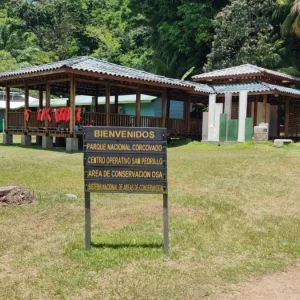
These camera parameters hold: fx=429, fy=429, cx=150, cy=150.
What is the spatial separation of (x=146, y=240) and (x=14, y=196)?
258 centimetres

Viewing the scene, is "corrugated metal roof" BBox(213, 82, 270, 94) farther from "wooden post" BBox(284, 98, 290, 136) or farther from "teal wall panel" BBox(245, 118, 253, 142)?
"wooden post" BBox(284, 98, 290, 136)

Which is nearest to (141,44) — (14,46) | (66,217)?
(14,46)

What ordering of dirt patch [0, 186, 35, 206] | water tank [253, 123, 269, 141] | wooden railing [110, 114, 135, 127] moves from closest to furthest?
dirt patch [0, 186, 35, 206] → water tank [253, 123, 269, 141] → wooden railing [110, 114, 135, 127]

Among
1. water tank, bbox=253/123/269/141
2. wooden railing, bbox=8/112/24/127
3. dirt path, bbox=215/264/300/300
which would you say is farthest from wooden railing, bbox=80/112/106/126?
dirt path, bbox=215/264/300/300

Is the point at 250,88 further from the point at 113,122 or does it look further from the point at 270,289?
the point at 270,289

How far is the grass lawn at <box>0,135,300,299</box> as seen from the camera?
3.84 meters

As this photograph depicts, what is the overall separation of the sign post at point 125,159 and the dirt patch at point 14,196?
2.40m

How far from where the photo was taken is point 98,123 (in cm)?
1772

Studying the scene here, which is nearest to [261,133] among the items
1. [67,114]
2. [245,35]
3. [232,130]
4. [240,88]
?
[232,130]

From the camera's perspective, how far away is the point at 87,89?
2259 cm

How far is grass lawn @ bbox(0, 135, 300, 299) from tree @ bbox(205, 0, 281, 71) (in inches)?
759

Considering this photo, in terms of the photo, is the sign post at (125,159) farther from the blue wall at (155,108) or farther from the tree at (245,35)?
the tree at (245,35)

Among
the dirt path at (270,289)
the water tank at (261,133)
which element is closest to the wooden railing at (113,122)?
the water tank at (261,133)

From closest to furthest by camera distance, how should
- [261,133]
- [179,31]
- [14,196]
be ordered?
[14,196] < [261,133] < [179,31]
